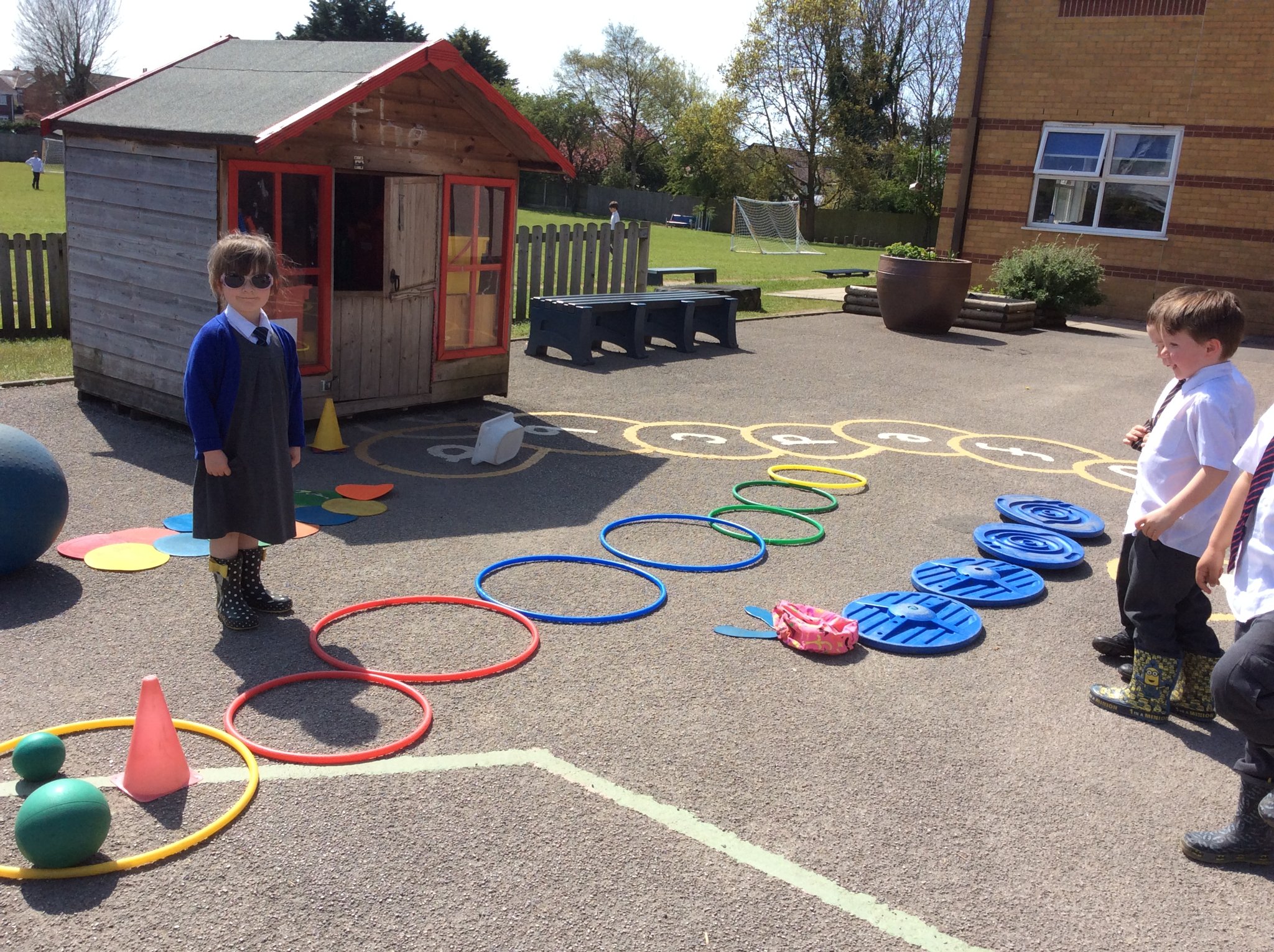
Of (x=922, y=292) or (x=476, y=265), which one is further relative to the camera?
(x=922, y=292)

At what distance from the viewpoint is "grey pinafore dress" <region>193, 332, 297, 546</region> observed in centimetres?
483

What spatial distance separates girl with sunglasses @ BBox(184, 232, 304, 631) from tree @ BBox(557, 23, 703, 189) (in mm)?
74817

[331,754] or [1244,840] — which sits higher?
[1244,840]

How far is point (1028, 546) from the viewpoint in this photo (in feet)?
22.6

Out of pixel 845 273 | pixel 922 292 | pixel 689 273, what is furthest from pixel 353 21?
pixel 922 292

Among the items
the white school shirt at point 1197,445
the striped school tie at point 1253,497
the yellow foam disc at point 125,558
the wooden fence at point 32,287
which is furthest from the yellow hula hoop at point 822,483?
the wooden fence at point 32,287

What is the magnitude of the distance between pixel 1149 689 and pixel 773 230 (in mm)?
40287

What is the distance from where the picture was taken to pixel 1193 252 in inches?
819

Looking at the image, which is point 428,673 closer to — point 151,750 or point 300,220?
point 151,750

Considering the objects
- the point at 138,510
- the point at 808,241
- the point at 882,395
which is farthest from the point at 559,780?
the point at 808,241

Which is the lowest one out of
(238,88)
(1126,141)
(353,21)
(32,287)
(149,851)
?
(149,851)

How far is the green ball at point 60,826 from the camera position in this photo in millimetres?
3105

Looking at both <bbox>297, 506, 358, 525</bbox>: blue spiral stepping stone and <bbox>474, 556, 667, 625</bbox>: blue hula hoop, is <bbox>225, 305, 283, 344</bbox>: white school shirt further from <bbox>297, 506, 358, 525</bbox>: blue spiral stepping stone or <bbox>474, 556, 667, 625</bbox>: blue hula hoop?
<bbox>297, 506, 358, 525</bbox>: blue spiral stepping stone

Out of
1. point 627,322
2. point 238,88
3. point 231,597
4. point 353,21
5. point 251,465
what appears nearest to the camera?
point 251,465
